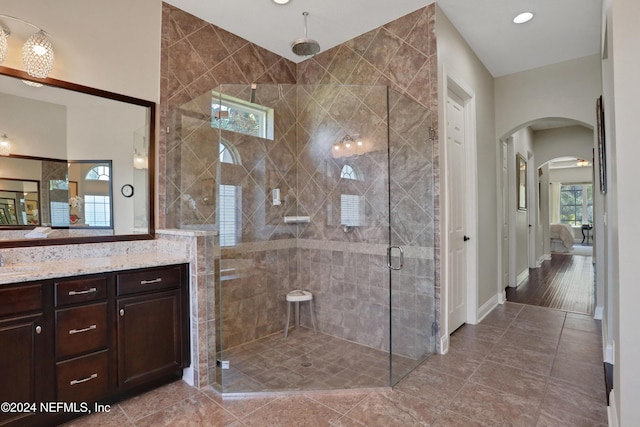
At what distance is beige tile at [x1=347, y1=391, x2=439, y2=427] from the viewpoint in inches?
74.3

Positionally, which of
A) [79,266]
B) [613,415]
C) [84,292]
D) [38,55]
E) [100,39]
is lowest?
[613,415]

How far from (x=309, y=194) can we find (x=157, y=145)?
1413mm

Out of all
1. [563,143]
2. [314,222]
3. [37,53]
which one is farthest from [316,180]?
[563,143]

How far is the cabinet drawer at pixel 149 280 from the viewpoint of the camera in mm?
→ 2074

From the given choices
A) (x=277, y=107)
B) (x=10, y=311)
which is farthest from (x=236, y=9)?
(x=10, y=311)

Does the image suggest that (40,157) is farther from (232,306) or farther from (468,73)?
(468,73)

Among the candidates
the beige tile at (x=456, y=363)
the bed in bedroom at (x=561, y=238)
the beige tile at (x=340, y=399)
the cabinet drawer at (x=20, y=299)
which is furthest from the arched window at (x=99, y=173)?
the bed in bedroom at (x=561, y=238)

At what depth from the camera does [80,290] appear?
1.91m

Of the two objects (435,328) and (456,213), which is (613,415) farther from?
(456,213)

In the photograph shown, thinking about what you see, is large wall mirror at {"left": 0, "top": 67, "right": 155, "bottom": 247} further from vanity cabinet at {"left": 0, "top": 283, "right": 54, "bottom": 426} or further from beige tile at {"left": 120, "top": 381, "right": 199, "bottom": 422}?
beige tile at {"left": 120, "top": 381, "right": 199, "bottom": 422}

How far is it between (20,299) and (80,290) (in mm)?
265

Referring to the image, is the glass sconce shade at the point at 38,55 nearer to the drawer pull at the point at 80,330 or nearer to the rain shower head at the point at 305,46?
the drawer pull at the point at 80,330

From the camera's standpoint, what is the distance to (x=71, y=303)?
74.0 inches

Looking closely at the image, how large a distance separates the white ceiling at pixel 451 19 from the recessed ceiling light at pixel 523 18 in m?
0.05
